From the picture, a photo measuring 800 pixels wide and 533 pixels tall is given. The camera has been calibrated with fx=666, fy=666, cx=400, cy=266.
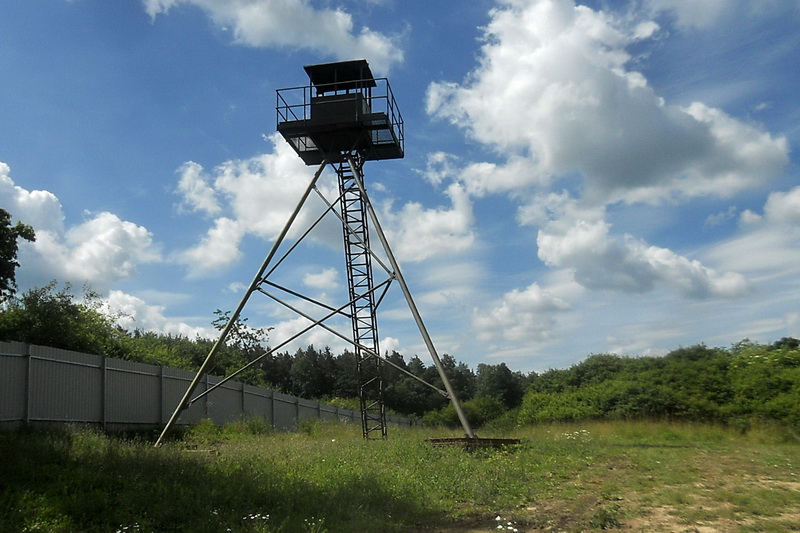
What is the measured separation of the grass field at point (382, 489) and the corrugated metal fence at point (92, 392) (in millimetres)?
1966

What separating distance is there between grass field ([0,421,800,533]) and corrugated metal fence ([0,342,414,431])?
1.97 m

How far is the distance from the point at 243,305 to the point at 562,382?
19.8 metres

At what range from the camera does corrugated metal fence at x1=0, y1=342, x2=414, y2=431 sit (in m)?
13.9

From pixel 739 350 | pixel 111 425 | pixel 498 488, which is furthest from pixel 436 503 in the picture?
pixel 739 350

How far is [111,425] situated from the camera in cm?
1741

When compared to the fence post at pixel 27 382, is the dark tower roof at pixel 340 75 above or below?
above

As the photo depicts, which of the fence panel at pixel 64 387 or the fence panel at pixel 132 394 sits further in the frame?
the fence panel at pixel 132 394

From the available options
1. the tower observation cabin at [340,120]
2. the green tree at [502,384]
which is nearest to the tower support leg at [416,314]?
the tower observation cabin at [340,120]

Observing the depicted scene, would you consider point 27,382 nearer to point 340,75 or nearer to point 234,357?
point 340,75

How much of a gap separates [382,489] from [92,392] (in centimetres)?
979

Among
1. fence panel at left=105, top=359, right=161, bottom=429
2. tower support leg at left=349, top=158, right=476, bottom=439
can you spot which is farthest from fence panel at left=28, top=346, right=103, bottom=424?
tower support leg at left=349, top=158, right=476, bottom=439

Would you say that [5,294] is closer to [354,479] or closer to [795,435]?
[354,479]

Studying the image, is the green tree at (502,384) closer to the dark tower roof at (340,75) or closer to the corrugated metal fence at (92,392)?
the corrugated metal fence at (92,392)

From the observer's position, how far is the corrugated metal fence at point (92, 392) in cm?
1391
